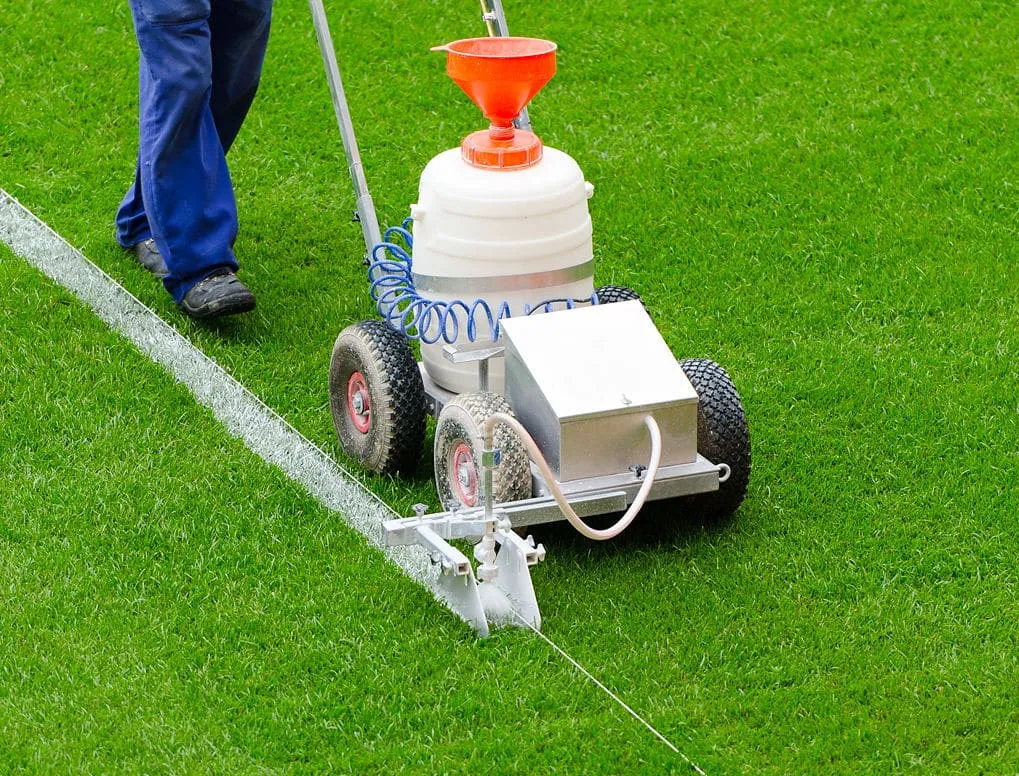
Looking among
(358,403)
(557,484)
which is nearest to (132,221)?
(358,403)

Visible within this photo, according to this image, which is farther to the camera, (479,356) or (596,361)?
(479,356)

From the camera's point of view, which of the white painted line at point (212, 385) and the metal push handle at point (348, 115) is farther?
the metal push handle at point (348, 115)

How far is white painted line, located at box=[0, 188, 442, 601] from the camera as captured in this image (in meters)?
3.90

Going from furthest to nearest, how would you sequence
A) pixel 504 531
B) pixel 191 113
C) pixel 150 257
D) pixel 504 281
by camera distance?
1. pixel 150 257
2. pixel 191 113
3. pixel 504 281
4. pixel 504 531

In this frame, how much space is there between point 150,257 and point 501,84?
2008mm

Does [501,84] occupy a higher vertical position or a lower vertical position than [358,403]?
higher

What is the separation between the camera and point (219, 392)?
14.9ft

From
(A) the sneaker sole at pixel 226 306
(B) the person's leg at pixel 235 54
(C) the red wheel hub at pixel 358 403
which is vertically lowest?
(A) the sneaker sole at pixel 226 306

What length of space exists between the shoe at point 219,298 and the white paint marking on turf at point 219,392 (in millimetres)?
108

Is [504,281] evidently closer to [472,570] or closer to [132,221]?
[472,570]

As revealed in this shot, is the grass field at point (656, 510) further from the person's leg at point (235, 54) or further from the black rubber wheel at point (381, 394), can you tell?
the person's leg at point (235, 54)

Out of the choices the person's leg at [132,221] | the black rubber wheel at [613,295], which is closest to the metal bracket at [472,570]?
the black rubber wheel at [613,295]

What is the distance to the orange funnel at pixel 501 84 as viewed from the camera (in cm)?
362

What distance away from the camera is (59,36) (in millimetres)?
6730
